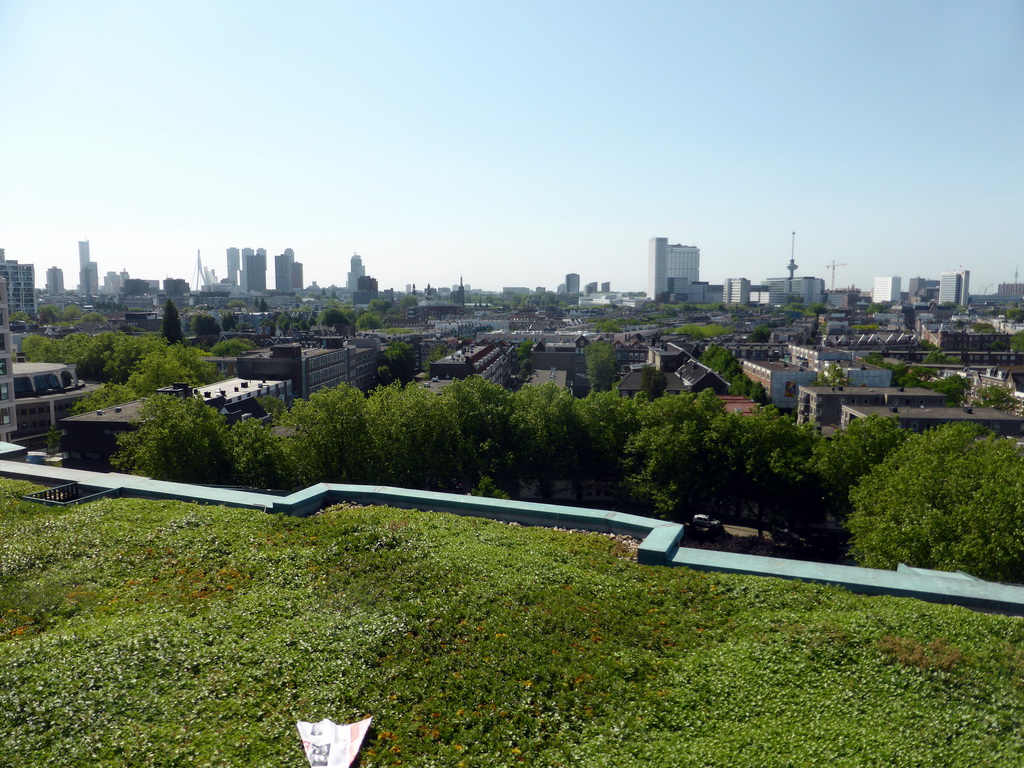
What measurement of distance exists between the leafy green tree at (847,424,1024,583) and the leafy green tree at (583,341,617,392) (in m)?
49.2

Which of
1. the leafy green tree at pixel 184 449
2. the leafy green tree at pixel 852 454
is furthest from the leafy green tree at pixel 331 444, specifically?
the leafy green tree at pixel 852 454

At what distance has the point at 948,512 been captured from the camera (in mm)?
16547

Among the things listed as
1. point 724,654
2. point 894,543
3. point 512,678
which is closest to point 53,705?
point 512,678

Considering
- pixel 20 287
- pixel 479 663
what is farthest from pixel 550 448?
pixel 20 287

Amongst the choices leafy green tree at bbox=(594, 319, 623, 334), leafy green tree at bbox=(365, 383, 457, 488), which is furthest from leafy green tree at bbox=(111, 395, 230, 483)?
leafy green tree at bbox=(594, 319, 623, 334)

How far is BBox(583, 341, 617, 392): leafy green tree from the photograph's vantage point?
70.7 m

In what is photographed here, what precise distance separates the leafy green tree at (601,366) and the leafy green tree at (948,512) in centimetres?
4918

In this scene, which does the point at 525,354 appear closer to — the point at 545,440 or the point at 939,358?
the point at 939,358

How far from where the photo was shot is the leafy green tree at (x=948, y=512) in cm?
1439

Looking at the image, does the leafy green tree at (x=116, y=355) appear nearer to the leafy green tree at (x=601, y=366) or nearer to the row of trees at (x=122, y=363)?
the row of trees at (x=122, y=363)

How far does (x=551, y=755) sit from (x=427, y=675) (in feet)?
5.11

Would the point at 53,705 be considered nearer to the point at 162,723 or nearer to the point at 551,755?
the point at 162,723

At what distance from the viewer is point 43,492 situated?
1297 centimetres

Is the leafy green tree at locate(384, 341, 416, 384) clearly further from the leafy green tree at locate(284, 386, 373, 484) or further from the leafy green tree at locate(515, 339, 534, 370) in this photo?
the leafy green tree at locate(284, 386, 373, 484)
